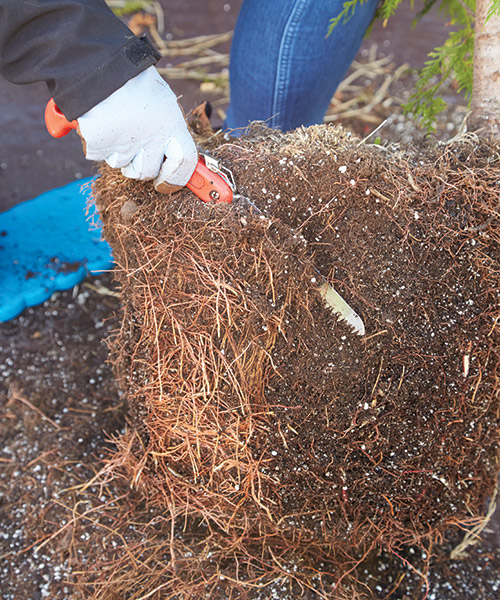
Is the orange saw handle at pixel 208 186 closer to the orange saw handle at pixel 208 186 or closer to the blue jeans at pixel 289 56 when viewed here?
the orange saw handle at pixel 208 186

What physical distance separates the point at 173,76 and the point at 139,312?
7.20 feet

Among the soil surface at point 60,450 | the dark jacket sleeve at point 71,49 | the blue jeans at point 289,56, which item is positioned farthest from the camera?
the blue jeans at point 289,56

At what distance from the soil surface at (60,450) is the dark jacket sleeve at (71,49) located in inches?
22.0

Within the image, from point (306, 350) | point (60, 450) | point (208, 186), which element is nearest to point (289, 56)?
point (208, 186)

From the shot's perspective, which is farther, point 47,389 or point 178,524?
point 47,389

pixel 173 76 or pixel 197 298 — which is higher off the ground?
pixel 197 298

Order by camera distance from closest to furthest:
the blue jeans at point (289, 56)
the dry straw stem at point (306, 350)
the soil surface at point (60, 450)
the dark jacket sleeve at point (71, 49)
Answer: the dark jacket sleeve at point (71, 49) → the dry straw stem at point (306, 350) → the soil surface at point (60, 450) → the blue jeans at point (289, 56)

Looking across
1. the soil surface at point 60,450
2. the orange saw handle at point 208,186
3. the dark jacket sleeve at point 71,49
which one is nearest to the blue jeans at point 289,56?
the orange saw handle at point 208,186

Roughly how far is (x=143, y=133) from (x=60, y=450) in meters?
0.94

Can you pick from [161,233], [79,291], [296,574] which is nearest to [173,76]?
[79,291]

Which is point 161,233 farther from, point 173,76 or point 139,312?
point 173,76

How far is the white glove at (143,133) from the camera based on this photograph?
994mm

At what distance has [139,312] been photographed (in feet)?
3.85

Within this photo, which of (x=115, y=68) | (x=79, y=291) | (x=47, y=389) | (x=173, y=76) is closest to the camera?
(x=115, y=68)
